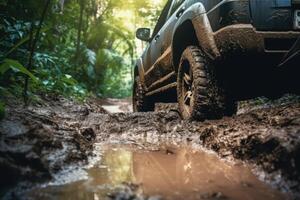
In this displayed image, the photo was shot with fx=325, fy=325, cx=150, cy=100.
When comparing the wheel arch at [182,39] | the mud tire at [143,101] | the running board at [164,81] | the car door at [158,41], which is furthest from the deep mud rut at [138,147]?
the mud tire at [143,101]

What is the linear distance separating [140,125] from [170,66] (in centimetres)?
96

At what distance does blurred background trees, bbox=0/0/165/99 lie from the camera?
3596 mm

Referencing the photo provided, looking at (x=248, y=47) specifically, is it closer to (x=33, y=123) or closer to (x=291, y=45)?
(x=291, y=45)

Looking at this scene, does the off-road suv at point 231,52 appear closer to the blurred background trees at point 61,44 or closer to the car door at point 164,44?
the car door at point 164,44

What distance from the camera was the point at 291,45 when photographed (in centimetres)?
233

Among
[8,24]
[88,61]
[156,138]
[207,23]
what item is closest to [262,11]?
[207,23]

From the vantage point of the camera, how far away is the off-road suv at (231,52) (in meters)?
2.29

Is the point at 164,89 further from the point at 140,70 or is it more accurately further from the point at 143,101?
the point at 140,70

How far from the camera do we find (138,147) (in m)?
2.24

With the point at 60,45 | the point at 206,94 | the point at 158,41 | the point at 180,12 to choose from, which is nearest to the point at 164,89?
the point at 158,41

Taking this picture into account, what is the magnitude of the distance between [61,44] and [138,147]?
6.20 m

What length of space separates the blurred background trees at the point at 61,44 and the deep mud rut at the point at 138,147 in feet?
2.91

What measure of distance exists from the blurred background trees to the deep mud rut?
89 centimetres

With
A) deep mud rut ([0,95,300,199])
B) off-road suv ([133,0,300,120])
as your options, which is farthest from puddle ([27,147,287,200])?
off-road suv ([133,0,300,120])
